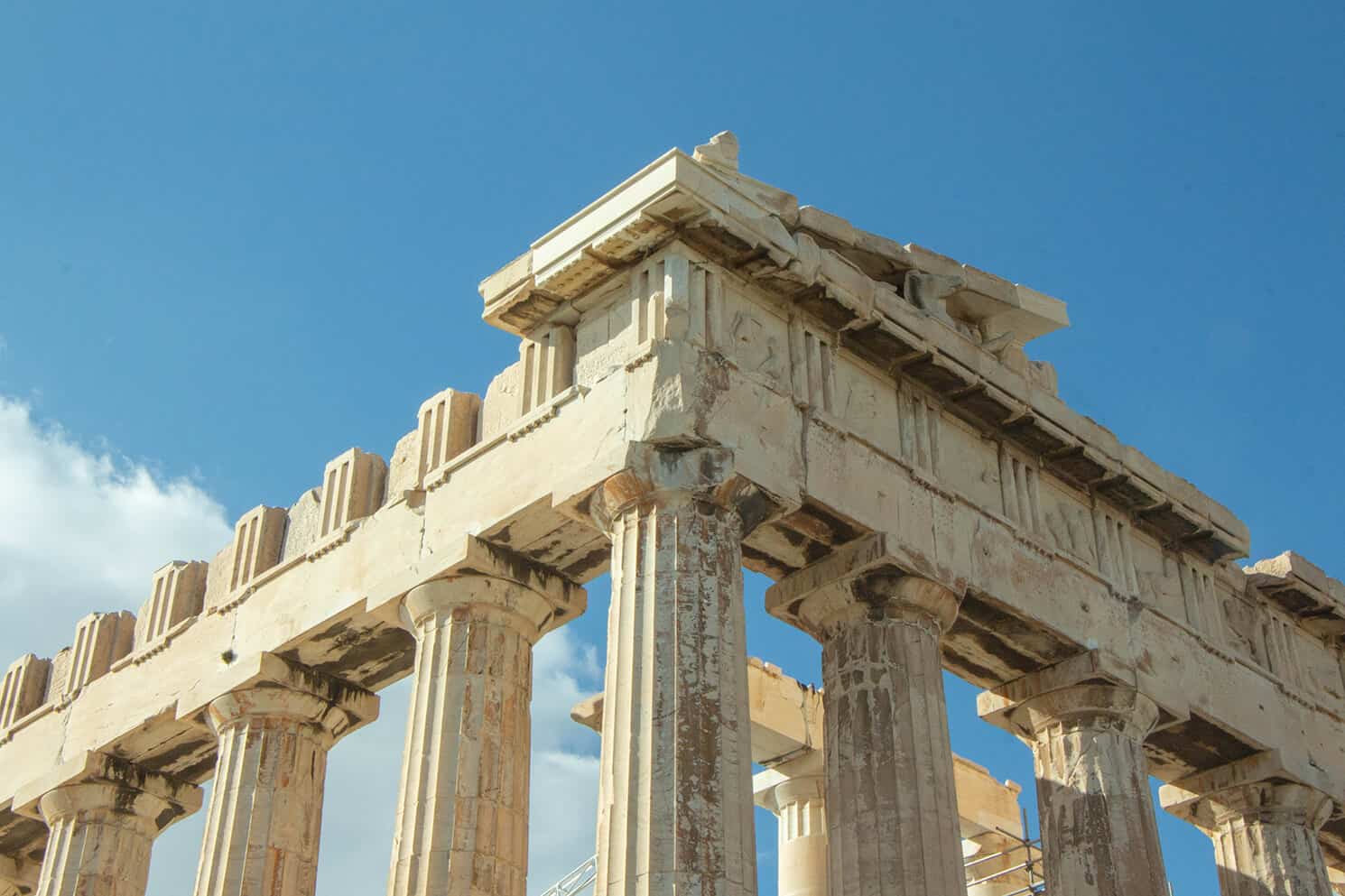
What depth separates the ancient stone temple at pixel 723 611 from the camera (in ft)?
71.1

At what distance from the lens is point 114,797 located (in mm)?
29109

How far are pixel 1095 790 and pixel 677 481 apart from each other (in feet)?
26.4

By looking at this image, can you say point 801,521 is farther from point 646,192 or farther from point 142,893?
point 142,893

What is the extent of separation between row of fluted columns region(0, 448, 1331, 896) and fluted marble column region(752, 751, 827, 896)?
5553 millimetres

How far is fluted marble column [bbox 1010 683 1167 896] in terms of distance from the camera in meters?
25.3

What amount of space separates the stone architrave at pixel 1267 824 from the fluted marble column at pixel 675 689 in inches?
427

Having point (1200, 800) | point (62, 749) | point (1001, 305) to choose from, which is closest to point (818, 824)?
point (1200, 800)

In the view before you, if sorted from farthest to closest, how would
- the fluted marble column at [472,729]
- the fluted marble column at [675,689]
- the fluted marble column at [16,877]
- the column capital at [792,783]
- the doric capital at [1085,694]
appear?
1. the fluted marble column at [16,877]
2. the column capital at [792,783]
3. the doric capital at [1085,694]
4. the fluted marble column at [472,729]
5. the fluted marble column at [675,689]

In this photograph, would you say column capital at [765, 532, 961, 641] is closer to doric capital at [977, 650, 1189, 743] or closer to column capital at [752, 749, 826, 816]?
doric capital at [977, 650, 1189, 743]

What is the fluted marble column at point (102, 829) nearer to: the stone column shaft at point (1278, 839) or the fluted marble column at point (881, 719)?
the fluted marble column at point (881, 719)

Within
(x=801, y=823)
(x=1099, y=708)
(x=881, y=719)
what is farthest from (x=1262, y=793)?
(x=881, y=719)

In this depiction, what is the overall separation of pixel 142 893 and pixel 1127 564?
49.5 ft

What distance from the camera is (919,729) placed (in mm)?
23094

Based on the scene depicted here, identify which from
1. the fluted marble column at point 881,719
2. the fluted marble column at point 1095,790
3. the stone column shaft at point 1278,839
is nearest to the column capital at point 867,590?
the fluted marble column at point 881,719
